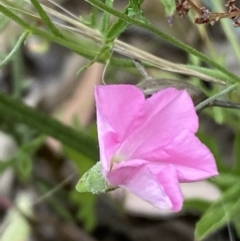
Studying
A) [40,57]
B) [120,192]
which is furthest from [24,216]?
[40,57]

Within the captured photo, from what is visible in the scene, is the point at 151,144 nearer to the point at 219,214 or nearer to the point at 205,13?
the point at 205,13

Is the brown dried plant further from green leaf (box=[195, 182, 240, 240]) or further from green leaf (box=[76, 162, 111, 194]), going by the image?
green leaf (box=[195, 182, 240, 240])

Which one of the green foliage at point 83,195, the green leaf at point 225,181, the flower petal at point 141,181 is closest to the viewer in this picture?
the flower petal at point 141,181

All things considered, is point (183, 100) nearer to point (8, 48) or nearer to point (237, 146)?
point (237, 146)

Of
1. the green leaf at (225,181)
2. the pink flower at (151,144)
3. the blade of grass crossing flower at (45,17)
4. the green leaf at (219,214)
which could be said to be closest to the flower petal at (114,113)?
the pink flower at (151,144)

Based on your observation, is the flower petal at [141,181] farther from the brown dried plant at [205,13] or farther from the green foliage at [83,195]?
the green foliage at [83,195]

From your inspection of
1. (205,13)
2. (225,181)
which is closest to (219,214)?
(225,181)

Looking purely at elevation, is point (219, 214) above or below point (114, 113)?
below
